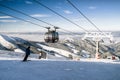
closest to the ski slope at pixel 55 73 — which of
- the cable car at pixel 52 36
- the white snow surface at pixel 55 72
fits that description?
the white snow surface at pixel 55 72

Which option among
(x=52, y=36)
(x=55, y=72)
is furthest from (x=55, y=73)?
(x=52, y=36)

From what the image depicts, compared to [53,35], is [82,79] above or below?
below

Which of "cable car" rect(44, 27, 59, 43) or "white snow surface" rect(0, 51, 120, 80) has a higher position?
"cable car" rect(44, 27, 59, 43)

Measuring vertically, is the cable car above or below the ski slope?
above

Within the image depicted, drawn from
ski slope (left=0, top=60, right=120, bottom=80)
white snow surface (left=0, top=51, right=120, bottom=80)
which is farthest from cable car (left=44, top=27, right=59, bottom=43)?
ski slope (left=0, top=60, right=120, bottom=80)

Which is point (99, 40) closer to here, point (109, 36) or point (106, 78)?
point (109, 36)

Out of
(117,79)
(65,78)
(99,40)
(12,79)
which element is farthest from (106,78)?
(99,40)

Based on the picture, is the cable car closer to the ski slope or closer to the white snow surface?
the white snow surface

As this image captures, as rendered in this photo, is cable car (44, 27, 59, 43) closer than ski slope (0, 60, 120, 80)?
No

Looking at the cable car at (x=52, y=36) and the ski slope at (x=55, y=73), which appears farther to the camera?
the cable car at (x=52, y=36)

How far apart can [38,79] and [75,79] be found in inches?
69.4

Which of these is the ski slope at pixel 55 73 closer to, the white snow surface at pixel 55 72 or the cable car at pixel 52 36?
the white snow surface at pixel 55 72

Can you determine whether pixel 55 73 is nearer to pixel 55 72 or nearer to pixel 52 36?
pixel 55 72

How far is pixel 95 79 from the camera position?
10.9 metres
